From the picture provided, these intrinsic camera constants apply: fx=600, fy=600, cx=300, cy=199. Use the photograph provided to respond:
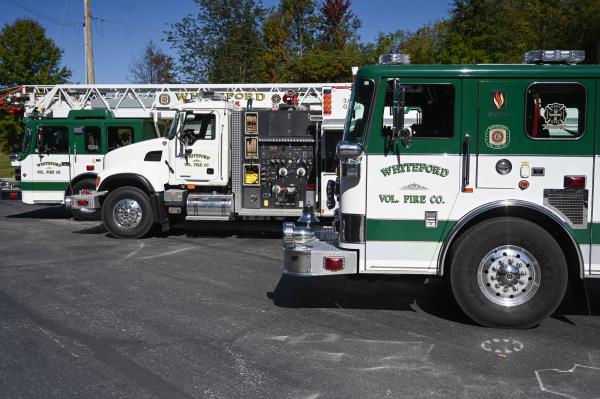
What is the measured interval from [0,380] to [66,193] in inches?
415

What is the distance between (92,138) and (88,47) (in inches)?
377

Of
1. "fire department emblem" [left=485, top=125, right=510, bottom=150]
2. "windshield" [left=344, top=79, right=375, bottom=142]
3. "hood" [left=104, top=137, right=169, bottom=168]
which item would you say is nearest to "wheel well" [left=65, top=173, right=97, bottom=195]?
"hood" [left=104, top=137, right=169, bottom=168]

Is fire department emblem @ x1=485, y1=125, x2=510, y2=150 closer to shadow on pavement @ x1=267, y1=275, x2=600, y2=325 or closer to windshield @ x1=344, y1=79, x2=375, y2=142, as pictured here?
windshield @ x1=344, y1=79, x2=375, y2=142

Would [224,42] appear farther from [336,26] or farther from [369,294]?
[369,294]

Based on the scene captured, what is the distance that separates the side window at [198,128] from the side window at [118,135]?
123 inches

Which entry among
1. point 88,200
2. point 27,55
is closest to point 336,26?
point 27,55

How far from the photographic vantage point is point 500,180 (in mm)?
5918

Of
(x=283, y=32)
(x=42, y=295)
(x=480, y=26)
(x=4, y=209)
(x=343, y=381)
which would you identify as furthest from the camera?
(x=283, y=32)

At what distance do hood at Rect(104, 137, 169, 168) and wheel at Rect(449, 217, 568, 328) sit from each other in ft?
Answer: 26.0

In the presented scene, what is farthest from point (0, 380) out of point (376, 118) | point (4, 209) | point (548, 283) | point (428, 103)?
point (4, 209)

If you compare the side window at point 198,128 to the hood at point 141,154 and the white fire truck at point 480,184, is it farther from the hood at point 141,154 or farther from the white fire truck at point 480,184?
→ the white fire truck at point 480,184

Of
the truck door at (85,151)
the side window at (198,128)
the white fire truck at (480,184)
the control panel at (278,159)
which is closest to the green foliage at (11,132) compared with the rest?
the truck door at (85,151)

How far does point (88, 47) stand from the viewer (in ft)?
74.8

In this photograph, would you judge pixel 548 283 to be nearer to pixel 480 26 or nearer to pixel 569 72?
pixel 569 72
